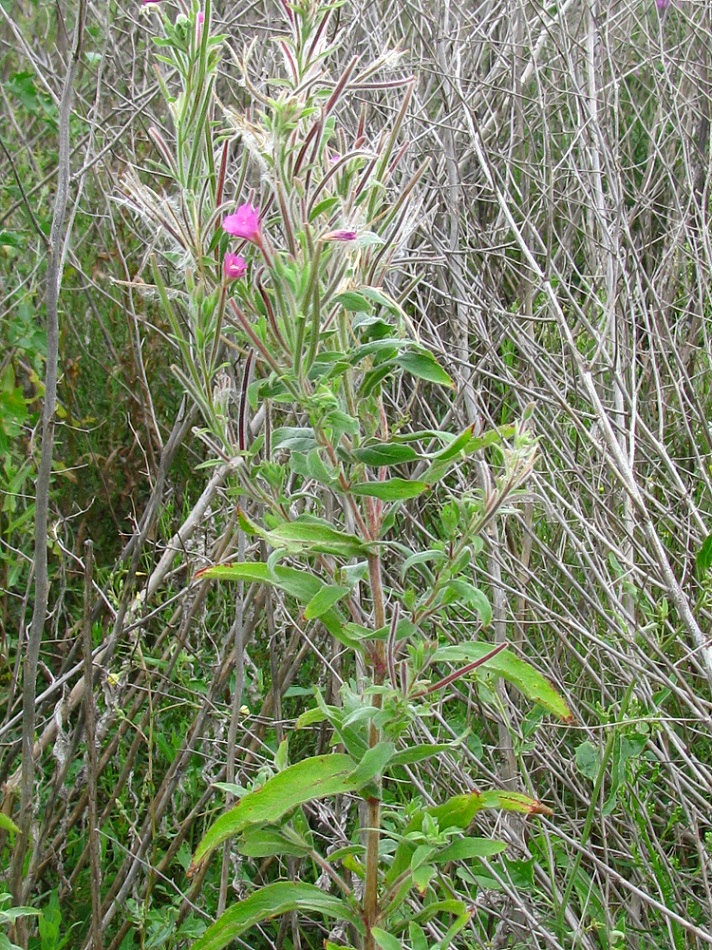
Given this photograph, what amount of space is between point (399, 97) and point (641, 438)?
41.6 inches

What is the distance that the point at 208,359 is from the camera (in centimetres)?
122

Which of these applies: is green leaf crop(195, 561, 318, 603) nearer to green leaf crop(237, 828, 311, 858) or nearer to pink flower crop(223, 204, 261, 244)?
green leaf crop(237, 828, 311, 858)

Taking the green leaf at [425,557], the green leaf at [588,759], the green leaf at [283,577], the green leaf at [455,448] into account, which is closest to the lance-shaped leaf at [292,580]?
the green leaf at [283,577]

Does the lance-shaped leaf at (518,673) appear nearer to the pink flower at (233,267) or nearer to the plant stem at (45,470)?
the pink flower at (233,267)

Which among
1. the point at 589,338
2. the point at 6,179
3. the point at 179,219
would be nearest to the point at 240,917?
the point at 179,219

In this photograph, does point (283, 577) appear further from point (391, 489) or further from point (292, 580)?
point (391, 489)

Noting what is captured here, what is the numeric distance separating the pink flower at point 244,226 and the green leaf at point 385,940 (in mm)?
853

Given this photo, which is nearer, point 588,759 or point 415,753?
point 415,753

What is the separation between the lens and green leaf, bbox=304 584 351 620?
118cm

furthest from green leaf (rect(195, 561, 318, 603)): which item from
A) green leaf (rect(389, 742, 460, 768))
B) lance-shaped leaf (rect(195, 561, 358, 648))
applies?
green leaf (rect(389, 742, 460, 768))

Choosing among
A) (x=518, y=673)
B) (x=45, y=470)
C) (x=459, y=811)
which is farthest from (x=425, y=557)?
(x=45, y=470)

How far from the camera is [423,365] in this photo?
3.99 ft

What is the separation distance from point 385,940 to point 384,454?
599mm

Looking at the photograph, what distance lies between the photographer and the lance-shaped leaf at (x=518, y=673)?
127cm
